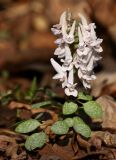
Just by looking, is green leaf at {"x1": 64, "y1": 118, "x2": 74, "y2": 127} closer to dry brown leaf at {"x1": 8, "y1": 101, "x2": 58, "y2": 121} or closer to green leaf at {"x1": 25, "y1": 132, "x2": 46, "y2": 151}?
green leaf at {"x1": 25, "y1": 132, "x2": 46, "y2": 151}

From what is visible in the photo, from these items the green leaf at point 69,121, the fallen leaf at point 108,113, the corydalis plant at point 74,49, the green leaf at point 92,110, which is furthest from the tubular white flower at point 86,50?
the fallen leaf at point 108,113

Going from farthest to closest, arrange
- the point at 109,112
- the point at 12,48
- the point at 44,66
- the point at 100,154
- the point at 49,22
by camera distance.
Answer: the point at 49,22, the point at 12,48, the point at 44,66, the point at 109,112, the point at 100,154

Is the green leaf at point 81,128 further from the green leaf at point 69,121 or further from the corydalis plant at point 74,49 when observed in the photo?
the corydalis plant at point 74,49

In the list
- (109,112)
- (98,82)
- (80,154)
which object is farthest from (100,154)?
(98,82)

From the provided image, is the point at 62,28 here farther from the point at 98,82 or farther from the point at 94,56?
the point at 98,82

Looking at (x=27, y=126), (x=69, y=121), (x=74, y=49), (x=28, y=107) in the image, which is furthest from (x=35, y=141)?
(x=28, y=107)

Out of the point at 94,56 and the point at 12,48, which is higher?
the point at 12,48

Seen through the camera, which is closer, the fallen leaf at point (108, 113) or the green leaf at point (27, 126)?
the green leaf at point (27, 126)

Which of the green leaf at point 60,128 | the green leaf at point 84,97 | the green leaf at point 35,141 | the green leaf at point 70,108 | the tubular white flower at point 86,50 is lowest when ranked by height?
the green leaf at point 35,141
